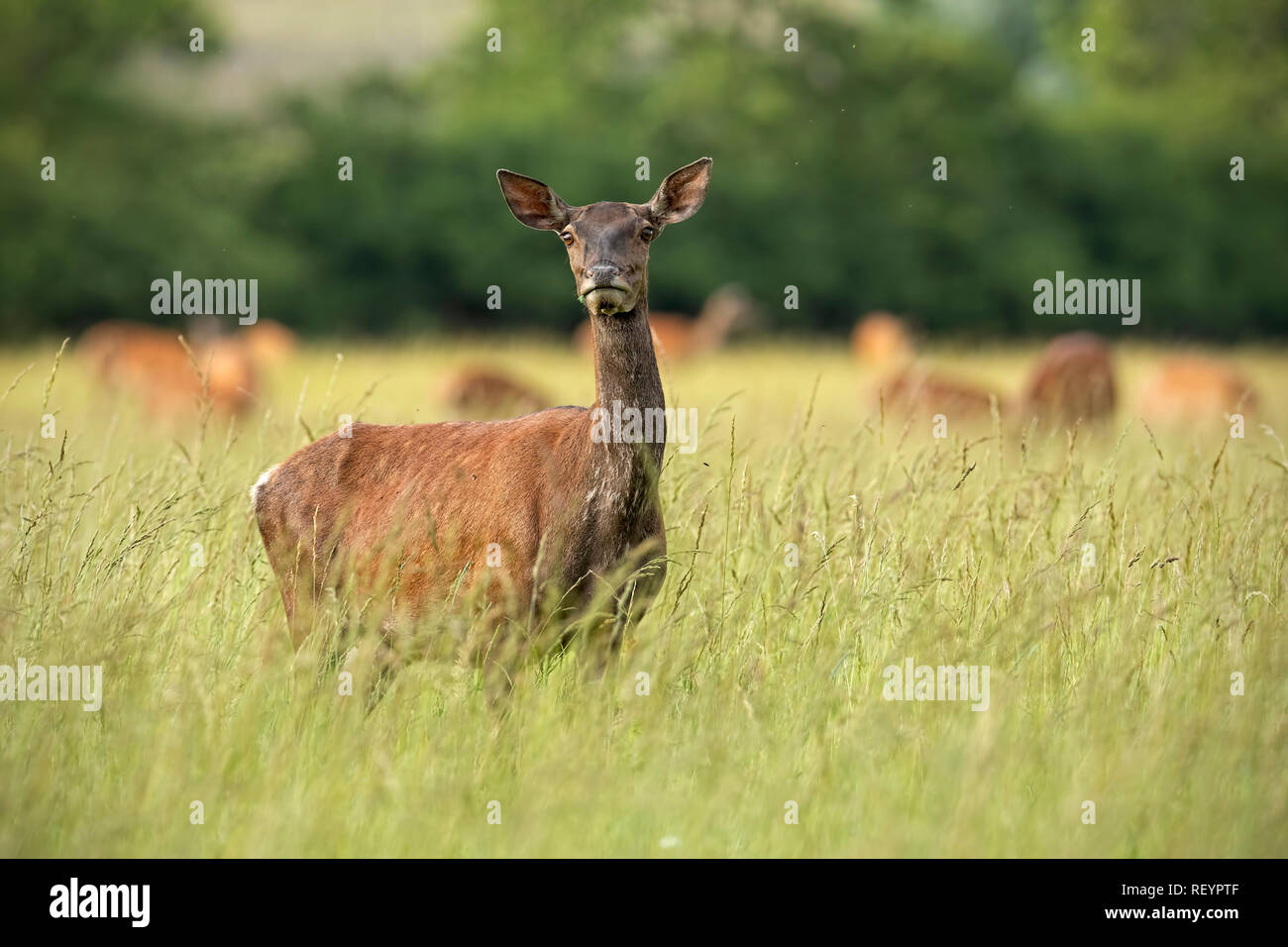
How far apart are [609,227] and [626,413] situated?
1.98ft

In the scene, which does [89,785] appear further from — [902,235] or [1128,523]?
[902,235]

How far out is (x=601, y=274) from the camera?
462 cm

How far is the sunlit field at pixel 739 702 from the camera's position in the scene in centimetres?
403

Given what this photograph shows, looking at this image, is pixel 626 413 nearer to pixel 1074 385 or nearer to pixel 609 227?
pixel 609 227

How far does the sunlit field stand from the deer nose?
2.58 feet

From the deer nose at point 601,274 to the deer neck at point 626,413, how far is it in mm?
238

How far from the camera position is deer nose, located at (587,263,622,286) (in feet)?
15.1

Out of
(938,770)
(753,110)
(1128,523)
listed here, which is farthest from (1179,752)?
(753,110)

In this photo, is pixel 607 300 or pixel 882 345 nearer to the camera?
pixel 607 300

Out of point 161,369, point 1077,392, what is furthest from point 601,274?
point 161,369

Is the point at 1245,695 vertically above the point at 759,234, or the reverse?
the point at 759,234

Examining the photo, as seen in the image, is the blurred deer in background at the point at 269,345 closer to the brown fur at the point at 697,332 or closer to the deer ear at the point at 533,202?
the brown fur at the point at 697,332
